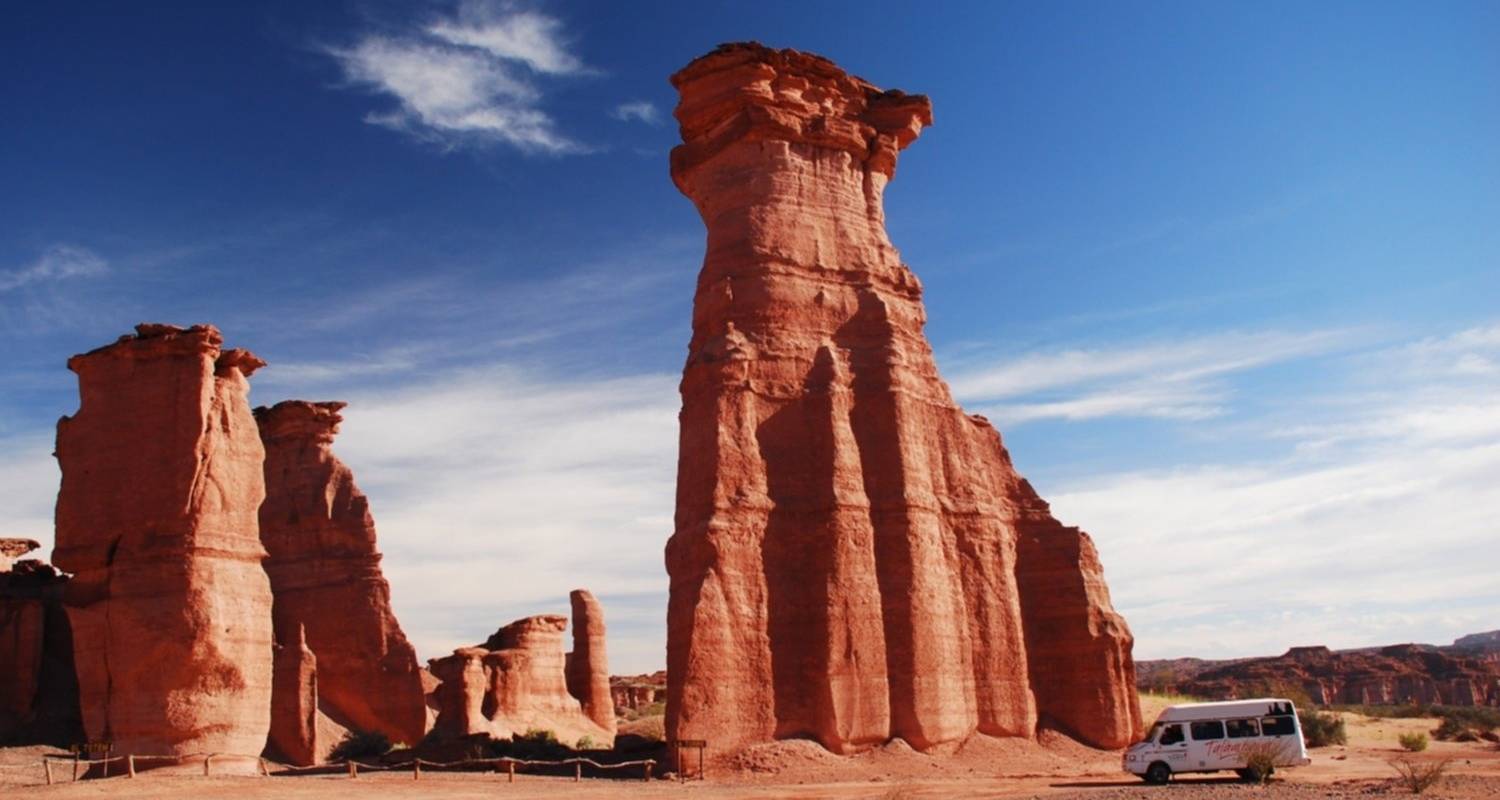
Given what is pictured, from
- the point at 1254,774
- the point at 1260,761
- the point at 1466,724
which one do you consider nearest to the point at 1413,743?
the point at 1466,724

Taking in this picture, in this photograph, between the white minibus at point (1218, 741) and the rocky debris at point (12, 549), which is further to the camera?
the rocky debris at point (12, 549)

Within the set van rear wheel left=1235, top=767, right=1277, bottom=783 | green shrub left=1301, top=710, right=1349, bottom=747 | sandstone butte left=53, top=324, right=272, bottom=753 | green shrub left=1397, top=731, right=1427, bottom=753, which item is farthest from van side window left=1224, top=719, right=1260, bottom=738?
sandstone butte left=53, top=324, right=272, bottom=753

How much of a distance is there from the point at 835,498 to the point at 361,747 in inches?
820

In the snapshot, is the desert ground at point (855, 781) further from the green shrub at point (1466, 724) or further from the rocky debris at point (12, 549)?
the green shrub at point (1466, 724)

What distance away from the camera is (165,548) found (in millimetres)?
27062

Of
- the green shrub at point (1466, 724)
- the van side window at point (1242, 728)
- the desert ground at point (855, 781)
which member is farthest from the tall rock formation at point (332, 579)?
the green shrub at point (1466, 724)

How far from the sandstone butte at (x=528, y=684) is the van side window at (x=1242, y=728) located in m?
24.2

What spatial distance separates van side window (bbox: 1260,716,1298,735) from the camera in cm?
2616

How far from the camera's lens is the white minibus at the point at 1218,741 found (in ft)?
84.9

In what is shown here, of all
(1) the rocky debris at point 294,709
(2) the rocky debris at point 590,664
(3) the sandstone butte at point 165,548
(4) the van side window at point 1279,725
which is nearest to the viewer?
(4) the van side window at point 1279,725

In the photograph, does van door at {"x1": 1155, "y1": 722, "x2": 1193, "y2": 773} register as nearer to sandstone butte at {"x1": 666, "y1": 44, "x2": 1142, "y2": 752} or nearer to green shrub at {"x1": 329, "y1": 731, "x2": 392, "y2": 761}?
sandstone butte at {"x1": 666, "y1": 44, "x2": 1142, "y2": 752}

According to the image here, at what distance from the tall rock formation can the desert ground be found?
49.1 ft

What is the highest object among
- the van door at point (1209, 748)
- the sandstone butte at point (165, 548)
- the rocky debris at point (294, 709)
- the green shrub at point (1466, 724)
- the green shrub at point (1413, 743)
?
the sandstone butte at point (165, 548)

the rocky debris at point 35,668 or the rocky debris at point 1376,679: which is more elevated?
the rocky debris at point 35,668
